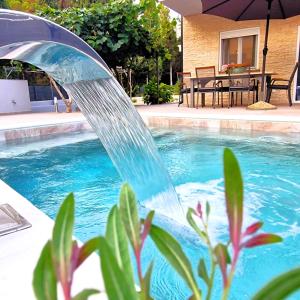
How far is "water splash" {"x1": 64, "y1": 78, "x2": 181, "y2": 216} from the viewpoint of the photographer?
93.0 inches

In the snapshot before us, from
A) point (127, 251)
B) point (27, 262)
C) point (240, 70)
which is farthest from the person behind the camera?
point (240, 70)

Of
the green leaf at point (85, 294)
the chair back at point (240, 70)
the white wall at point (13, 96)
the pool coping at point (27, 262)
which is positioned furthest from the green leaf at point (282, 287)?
the white wall at point (13, 96)

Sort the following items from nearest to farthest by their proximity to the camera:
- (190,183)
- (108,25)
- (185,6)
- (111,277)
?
1. (111,277)
2. (190,183)
3. (185,6)
4. (108,25)

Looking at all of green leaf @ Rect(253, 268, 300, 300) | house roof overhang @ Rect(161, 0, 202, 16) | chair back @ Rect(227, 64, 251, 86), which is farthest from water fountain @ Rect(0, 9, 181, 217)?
house roof overhang @ Rect(161, 0, 202, 16)

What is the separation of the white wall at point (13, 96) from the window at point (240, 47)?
7025 millimetres

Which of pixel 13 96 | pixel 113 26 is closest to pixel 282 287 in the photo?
pixel 113 26

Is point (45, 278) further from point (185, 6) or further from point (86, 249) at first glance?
point (185, 6)

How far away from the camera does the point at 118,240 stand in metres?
0.48

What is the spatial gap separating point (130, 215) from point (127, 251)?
6 centimetres

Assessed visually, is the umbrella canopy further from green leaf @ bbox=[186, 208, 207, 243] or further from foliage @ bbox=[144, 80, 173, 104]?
green leaf @ bbox=[186, 208, 207, 243]

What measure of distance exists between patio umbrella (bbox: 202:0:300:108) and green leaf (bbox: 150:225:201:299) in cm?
728

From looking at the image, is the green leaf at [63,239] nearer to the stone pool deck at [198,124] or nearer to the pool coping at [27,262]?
the pool coping at [27,262]

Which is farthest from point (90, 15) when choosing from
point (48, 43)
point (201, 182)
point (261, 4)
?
point (48, 43)

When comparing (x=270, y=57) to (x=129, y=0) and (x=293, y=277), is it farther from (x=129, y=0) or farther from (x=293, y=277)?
(x=293, y=277)
